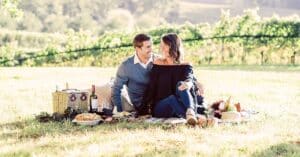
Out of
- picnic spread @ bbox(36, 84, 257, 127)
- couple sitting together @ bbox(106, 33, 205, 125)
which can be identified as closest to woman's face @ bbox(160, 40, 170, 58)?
couple sitting together @ bbox(106, 33, 205, 125)

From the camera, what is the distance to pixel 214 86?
43.3 feet

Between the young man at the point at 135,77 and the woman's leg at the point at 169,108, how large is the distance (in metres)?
0.39

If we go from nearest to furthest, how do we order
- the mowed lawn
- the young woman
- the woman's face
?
the mowed lawn, the young woman, the woman's face

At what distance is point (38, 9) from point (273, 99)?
43.1 m

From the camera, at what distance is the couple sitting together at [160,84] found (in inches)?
310

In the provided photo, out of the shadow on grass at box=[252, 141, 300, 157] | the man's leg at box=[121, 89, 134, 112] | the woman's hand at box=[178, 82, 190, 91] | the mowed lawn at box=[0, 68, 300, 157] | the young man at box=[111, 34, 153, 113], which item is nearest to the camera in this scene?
the shadow on grass at box=[252, 141, 300, 157]

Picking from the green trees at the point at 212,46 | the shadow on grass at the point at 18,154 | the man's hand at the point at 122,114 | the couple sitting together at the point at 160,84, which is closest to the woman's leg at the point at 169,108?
the couple sitting together at the point at 160,84

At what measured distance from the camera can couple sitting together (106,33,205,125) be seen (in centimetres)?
789

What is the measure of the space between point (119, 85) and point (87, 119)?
69 centimetres

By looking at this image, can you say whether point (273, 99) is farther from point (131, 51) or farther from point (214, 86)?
point (131, 51)

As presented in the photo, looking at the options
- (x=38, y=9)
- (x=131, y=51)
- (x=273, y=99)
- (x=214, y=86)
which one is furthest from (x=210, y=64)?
(x=38, y=9)

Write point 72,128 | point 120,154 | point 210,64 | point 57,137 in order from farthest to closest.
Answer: point 210,64 → point 72,128 → point 57,137 → point 120,154

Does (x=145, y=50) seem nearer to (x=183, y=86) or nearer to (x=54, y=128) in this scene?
(x=183, y=86)

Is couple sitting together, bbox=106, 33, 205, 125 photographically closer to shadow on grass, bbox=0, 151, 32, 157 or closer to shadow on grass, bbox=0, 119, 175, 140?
shadow on grass, bbox=0, 119, 175, 140
